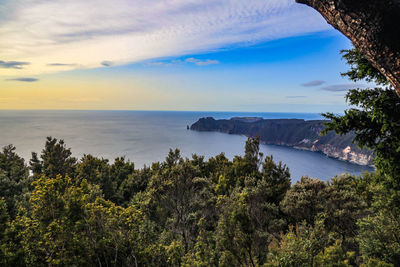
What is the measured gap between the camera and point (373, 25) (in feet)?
12.6

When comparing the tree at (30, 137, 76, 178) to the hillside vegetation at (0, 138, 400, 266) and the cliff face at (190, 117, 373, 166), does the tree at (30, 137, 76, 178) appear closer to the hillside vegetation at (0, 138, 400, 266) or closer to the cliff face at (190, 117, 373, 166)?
the hillside vegetation at (0, 138, 400, 266)

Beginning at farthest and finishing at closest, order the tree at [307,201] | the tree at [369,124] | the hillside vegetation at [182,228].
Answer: the tree at [307,201], the hillside vegetation at [182,228], the tree at [369,124]

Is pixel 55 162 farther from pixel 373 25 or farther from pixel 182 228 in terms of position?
pixel 373 25

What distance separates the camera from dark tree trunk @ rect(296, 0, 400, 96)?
3.71 m

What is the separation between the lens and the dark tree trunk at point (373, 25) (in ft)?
12.2

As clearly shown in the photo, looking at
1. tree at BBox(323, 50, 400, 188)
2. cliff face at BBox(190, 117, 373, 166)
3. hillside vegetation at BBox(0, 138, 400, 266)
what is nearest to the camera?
tree at BBox(323, 50, 400, 188)

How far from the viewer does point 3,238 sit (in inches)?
334

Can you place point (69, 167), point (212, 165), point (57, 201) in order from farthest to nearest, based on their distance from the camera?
point (212, 165) < point (69, 167) < point (57, 201)

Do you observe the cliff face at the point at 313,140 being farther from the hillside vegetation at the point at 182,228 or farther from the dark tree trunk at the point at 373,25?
the dark tree trunk at the point at 373,25

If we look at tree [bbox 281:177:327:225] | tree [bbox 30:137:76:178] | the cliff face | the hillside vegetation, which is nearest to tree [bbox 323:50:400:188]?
the hillside vegetation

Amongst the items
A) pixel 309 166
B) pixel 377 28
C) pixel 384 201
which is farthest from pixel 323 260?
pixel 309 166

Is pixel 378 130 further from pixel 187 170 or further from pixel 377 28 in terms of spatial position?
pixel 187 170

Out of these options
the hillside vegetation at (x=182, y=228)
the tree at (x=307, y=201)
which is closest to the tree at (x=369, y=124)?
the hillside vegetation at (x=182, y=228)

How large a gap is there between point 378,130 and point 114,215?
1207 cm
